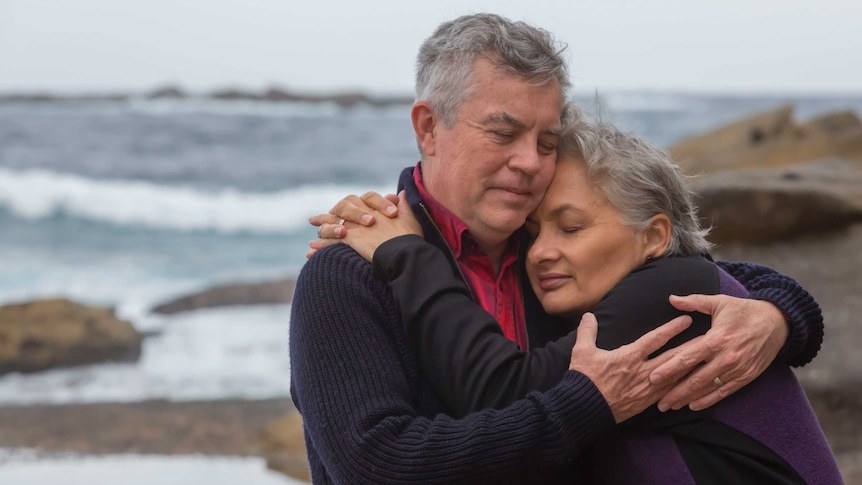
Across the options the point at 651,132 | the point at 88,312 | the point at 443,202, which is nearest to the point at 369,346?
the point at 443,202

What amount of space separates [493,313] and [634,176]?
0.46 meters

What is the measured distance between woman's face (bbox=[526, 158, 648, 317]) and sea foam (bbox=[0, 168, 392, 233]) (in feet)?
44.7

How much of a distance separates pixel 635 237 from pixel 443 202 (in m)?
0.46

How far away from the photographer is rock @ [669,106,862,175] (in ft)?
31.2

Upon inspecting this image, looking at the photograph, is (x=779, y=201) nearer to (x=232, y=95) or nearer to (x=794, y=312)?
(x=794, y=312)

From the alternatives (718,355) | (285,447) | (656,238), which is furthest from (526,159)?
(285,447)

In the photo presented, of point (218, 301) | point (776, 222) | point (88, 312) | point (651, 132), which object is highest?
point (776, 222)

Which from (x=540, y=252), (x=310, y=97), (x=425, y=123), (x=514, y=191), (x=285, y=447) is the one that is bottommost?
(x=310, y=97)

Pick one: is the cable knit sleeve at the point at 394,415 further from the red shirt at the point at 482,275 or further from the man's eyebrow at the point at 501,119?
the man's eyebrow at the point at 501,119

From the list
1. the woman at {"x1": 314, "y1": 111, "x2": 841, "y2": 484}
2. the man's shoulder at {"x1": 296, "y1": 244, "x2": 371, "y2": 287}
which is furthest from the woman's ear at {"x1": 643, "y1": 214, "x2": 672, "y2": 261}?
the man's shoulder at {"x1": 296, "y1": 244, "x2": 371, "y2": 287}

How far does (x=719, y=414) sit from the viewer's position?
2143mm

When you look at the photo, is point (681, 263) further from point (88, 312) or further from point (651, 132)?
point (651, 132)

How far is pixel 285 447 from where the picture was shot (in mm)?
6066

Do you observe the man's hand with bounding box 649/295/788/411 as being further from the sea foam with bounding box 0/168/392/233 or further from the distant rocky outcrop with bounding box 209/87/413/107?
the distant rocky outcrop with bounding box 209/87/413/107
